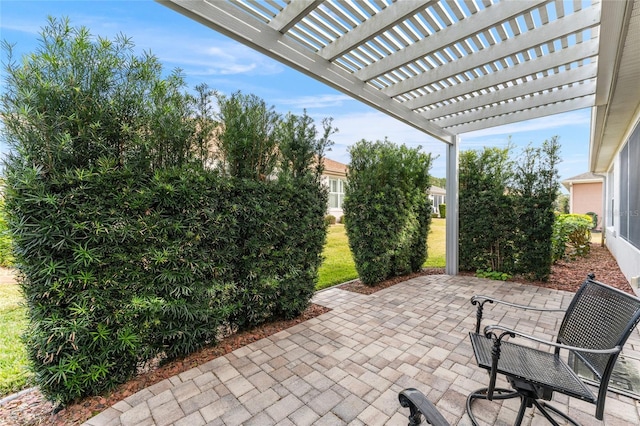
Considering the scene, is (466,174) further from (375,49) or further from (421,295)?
(375,49)

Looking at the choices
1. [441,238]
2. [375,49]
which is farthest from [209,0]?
[441,238]

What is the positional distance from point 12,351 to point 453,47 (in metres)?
6.25

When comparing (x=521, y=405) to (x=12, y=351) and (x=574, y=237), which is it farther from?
(x=574, y=237)

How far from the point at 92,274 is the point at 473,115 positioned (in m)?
6.39

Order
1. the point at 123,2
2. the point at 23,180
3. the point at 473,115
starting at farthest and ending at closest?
the point at 473,115 < the point at 123,2 < the point at 23,180

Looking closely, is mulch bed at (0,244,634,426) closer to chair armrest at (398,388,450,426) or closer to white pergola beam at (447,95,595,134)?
chair armrest at (398,388,450,426)

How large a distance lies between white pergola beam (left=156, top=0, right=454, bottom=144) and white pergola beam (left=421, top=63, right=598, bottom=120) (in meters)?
0.99

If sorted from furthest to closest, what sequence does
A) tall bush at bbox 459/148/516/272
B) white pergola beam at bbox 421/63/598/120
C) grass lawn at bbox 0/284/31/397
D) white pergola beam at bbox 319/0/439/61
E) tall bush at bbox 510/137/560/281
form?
tall bush at bbox 459/148/516/272 < tall bush at bbox 510/137/560/281 < white pergola beam at bbox 421/63/598/120 < white pergola beam at bbox 319/0/439/61 < grass lawn at bbox 0/284/31/397

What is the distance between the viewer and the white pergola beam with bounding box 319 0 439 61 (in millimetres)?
2814

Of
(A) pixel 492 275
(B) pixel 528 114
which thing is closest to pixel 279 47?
(B) pixel 528 114

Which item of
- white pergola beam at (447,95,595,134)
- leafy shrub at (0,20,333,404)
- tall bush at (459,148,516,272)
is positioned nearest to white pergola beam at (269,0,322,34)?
leafy shrub at (0,20,333,404)

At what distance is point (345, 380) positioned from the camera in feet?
8.45

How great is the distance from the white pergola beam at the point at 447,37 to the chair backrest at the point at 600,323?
266 centimetres

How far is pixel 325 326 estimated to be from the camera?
12.4 feet
